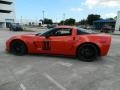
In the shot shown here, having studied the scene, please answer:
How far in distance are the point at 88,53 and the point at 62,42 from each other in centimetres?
111

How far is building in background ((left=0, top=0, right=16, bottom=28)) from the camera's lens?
2749 inches

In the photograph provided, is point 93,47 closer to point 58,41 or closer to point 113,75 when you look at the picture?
point 58,41

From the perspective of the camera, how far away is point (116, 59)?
8852 mm

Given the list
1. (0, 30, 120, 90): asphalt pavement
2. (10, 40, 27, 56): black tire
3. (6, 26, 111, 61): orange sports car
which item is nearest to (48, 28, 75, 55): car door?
(6, 26, 111, 61): orange sports car

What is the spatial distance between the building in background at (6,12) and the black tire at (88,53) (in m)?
63.6

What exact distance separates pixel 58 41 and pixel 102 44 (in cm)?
172

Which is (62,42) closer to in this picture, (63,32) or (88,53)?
(63,32)

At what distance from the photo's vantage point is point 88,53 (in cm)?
834

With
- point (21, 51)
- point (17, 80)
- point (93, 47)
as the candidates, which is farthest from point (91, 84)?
point (21, 51)

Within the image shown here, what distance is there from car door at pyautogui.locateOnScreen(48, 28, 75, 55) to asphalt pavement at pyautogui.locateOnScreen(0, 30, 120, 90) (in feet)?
1.00

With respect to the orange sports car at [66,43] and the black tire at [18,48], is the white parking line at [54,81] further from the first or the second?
the black tire at [18,48]

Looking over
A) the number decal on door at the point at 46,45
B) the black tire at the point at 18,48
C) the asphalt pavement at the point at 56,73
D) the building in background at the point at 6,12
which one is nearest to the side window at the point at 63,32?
the number decal on door at the point at 46,45

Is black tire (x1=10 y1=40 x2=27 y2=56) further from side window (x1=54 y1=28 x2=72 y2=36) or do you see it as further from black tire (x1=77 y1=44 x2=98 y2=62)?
black tire (x1=77 y1=44 x2=98 y2=62)

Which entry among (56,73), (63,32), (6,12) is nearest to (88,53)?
(63,32)
